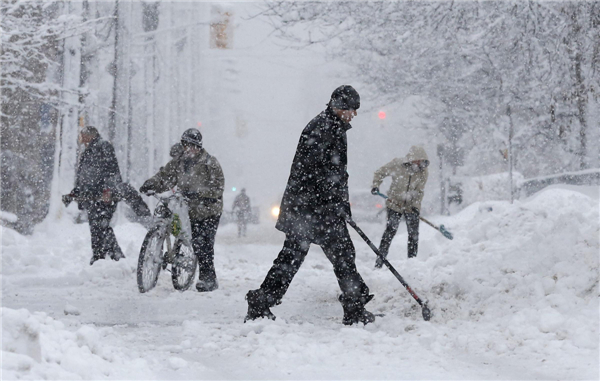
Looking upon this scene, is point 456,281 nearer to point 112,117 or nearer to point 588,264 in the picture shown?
point 588,264

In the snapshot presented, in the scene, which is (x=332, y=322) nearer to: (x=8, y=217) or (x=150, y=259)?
(x=150, y=259)

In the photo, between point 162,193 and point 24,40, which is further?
point 24,40

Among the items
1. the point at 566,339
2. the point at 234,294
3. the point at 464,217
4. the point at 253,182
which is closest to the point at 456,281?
the point at 566,339

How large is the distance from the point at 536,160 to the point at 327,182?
2506 centimetres

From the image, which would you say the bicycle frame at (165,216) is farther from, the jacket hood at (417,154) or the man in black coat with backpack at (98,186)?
the jacket hood at (417,154)

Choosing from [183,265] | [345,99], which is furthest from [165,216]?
[345,99]

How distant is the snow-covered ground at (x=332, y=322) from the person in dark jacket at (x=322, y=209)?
0.90 ft

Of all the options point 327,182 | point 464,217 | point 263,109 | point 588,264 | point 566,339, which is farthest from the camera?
point 263,109

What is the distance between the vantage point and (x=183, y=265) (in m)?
8.07

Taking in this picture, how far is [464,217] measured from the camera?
52.6ft

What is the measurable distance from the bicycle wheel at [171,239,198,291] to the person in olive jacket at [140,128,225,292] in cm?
14

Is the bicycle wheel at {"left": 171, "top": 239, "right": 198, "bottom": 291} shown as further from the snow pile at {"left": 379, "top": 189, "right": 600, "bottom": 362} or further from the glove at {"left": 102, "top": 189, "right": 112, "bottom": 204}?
the snow pile at {"left": 379, "top": 189, "right": 600, "bottom": 362}

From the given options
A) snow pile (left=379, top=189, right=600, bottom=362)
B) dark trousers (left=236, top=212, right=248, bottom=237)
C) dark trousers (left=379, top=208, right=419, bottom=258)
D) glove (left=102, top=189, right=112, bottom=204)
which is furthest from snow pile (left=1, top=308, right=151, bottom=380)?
dark trousers (left=236, top=212, right=248, bottom=237)

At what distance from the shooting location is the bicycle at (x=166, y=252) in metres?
7.53
